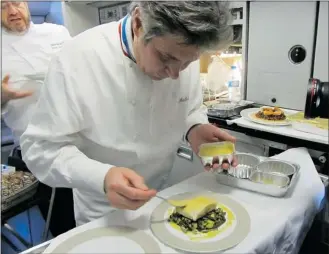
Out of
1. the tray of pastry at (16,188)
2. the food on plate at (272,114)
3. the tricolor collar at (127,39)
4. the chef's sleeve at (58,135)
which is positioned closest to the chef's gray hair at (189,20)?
the tricolor collar at (127,39)

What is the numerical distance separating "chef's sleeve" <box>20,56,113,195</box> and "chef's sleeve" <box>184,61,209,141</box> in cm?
35

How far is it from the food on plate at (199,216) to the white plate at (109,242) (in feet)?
0.25

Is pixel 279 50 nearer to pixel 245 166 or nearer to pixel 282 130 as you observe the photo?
pixel 282 130

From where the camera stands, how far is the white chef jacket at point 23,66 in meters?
1.51

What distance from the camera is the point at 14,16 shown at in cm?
157

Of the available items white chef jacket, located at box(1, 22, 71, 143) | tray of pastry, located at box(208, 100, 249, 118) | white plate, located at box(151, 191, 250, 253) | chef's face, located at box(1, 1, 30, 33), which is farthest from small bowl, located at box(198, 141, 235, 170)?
chef's face, located at box(1, 1, 30, 33)

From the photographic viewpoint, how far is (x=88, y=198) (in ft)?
2.96

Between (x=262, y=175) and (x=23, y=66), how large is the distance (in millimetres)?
1284

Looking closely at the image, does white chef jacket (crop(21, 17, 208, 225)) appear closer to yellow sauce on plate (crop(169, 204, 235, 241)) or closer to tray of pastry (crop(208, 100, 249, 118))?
yellow sauce on plate (crop(169, 204, 235, 241))

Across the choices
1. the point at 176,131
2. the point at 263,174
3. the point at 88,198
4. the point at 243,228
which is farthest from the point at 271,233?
the point at 88,198

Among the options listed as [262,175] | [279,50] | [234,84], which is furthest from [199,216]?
[234,84]

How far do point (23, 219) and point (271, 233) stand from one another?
1.45 metres

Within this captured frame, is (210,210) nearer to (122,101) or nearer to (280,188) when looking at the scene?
(280,188)

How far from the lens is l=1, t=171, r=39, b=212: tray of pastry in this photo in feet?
3.85
